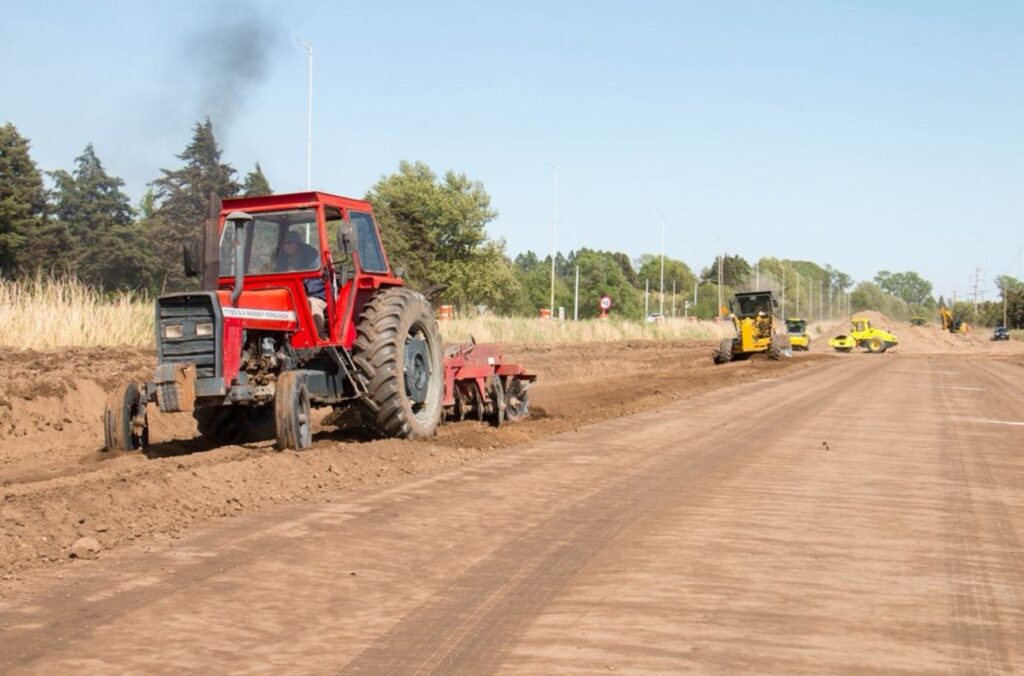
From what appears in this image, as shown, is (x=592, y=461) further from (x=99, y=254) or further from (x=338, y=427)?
(x=99, y=254)

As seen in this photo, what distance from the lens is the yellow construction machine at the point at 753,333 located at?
36.6m

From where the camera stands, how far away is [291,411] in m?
10.2

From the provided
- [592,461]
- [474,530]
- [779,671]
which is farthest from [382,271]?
[779,671]

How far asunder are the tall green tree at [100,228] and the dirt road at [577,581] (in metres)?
30.6

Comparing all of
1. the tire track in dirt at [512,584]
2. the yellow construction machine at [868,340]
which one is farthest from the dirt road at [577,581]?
the yellow construction machine at [868,340]

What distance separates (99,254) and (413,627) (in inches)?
1825

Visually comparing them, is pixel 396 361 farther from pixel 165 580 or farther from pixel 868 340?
pixel 868 340

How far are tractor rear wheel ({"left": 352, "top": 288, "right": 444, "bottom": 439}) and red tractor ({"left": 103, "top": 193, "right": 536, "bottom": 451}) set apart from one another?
0.04 feet

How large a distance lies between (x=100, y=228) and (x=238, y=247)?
4901 centimetres

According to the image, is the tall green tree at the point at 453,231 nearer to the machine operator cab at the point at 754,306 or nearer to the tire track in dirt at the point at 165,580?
the machine operator cab at the point at 754,306

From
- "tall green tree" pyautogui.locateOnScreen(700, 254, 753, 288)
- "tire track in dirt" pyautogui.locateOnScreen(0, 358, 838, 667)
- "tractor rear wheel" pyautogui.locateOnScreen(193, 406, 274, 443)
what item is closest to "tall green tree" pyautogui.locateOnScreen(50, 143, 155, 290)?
"tractor rear wheel" pyautogui.locateOnScreen(193, 406, 274, 443)

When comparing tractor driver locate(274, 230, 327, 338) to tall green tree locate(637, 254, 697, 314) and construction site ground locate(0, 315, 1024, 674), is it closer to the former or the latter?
construction site ground locate(0, 315, 1024, 674)

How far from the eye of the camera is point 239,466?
9039mm

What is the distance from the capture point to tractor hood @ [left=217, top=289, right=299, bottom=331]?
10.3 meters
